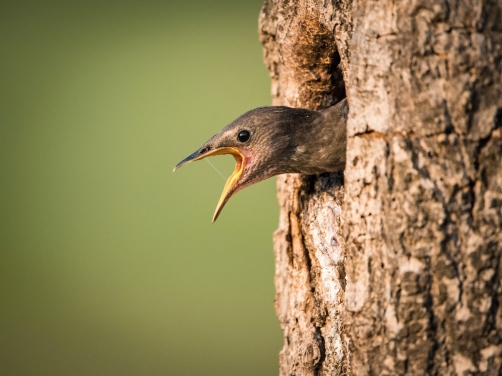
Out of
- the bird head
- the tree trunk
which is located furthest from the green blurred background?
the tree trunk

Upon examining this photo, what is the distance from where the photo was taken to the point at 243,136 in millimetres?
2115

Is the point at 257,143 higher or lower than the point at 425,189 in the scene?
higher

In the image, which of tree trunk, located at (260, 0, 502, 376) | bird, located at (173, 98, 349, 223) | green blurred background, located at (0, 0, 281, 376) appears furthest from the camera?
green blurred background, located at (0, 0, 281, 376)

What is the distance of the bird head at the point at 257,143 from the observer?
6.91 ft

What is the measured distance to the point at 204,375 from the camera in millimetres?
4395

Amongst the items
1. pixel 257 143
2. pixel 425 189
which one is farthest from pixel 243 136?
pixel 425 189

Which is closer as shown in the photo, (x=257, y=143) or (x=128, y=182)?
(x=257, y=143)

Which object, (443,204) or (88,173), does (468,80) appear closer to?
(443,204)

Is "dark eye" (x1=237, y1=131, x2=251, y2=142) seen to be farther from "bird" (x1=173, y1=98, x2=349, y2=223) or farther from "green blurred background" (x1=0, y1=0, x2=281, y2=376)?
"green blurred background" (x1=0, y1=0, x2=281, y2=376)

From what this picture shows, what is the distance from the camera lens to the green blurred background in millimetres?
4566

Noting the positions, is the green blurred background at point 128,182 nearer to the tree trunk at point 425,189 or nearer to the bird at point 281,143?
the bird at point 281,143

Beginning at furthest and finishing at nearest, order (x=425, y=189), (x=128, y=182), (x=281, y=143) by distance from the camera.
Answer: (x=128, y=182)
(x=281, y=143)
(x=425, y=189)

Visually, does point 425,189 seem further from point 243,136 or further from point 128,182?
point 128,182

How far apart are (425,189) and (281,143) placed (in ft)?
2.52
